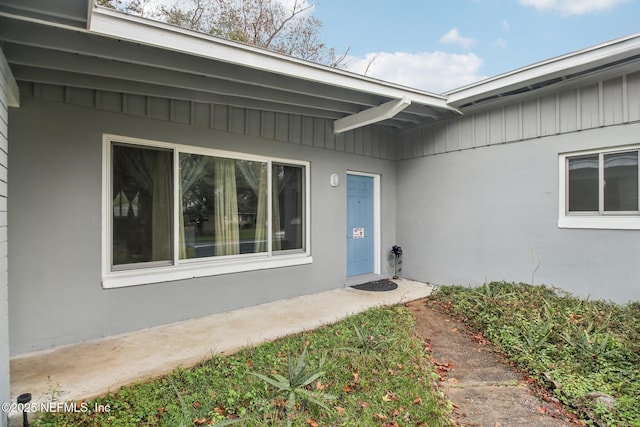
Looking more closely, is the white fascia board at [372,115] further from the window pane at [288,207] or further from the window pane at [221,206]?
the window pane at [221,206]

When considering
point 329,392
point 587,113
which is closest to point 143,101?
point 329,392

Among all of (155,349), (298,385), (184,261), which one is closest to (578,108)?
(298,385)

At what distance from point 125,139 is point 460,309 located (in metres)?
4.69

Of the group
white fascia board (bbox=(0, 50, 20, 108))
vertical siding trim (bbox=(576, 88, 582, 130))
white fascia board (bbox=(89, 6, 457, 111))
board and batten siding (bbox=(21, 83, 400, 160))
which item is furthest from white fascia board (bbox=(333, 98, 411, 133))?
white fascia board (bbox=(0, 50, 20, 108))

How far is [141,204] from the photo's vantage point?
374 cm

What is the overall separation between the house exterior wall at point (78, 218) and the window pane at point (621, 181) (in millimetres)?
4926

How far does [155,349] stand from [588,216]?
5.58 meters

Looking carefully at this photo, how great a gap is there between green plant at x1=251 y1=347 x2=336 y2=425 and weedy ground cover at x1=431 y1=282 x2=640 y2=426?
186 cm

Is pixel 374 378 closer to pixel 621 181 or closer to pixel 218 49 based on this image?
pixel 218 49

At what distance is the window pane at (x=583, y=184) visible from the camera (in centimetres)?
426

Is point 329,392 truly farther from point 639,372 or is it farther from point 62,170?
point 62,170

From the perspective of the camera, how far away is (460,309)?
4.23 m

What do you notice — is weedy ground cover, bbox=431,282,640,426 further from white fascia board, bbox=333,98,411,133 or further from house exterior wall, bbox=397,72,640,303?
white fascia board, bbox=333,98,411,133

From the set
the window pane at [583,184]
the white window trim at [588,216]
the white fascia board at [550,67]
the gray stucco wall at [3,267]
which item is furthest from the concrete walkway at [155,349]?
the white fascia board at [550,67]
